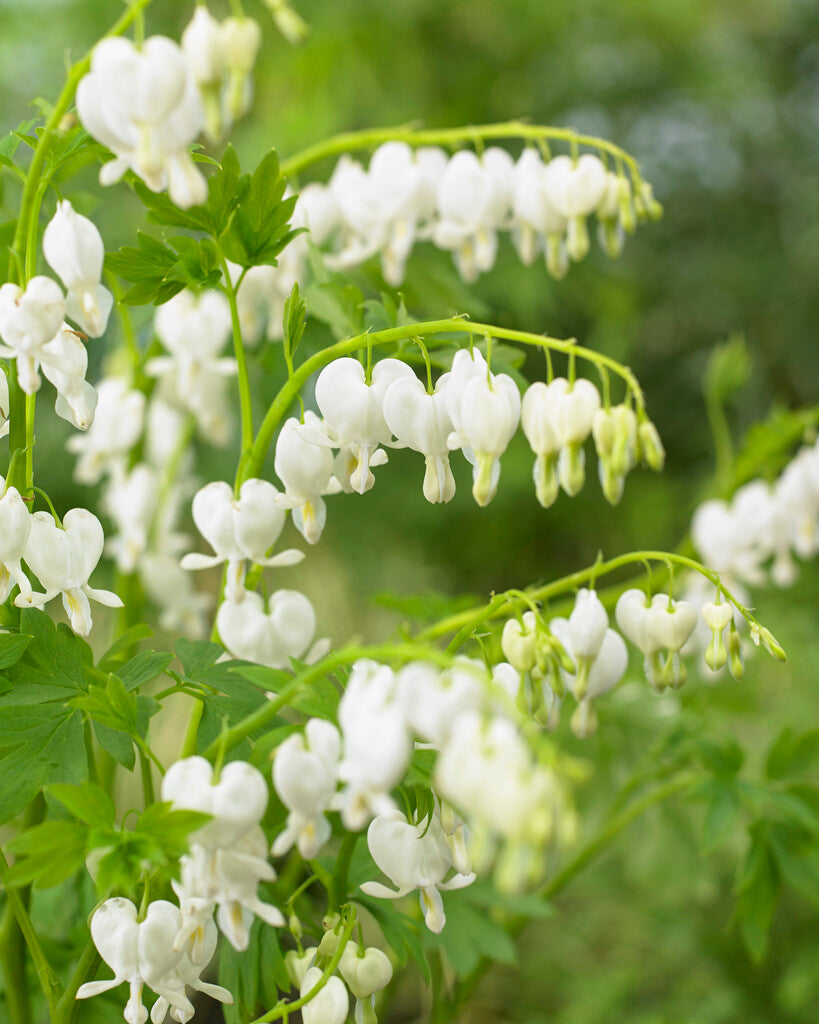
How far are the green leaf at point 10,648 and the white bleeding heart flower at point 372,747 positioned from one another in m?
0.25

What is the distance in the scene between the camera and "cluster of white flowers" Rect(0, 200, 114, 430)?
569mm

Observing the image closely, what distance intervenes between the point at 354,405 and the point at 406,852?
279 mm

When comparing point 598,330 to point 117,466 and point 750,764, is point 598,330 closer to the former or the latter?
point 750,764

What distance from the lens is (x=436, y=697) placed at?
16.2 inches

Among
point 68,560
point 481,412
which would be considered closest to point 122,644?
point 68,560

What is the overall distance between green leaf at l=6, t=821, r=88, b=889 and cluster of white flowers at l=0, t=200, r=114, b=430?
25 centimetres

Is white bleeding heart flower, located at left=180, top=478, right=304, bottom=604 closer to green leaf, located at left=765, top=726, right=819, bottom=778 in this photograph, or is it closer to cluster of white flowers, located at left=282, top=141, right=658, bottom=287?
cluster of white flowers, located at left=282, top=141, right=658, bottom=287

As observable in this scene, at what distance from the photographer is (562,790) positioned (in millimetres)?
386

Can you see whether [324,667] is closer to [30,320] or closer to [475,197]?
[30,320]

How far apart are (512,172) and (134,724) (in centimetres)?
64

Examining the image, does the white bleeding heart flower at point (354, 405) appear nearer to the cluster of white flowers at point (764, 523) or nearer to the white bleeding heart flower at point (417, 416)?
the white bleeding heart flower at point (417, 416)

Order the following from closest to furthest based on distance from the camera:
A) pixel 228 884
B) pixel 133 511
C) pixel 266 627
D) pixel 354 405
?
1. pixel 228 884
2. pixel 354 405
3. pixel 266 627
4. pixel 133 511

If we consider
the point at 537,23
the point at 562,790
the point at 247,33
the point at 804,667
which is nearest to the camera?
the point at 562,790

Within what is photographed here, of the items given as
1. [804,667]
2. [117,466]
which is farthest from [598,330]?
[117,466]
